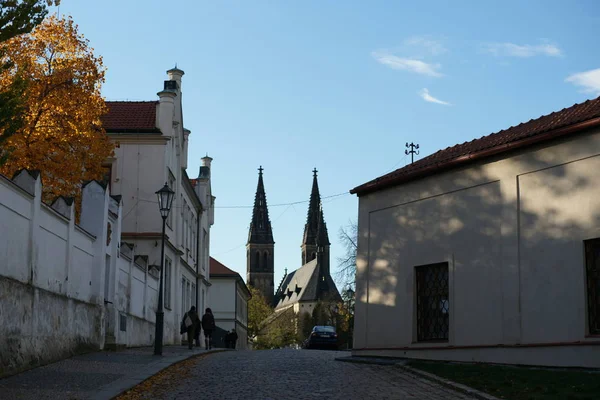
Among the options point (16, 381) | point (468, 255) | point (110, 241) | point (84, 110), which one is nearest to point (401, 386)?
point (468, 255)

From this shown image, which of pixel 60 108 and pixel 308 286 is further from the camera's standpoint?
pixel 308 286

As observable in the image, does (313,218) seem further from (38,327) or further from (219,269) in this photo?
(38,327)

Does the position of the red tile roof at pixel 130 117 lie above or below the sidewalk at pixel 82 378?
above

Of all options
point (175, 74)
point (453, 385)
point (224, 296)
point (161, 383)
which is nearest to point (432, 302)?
point (453, 385)

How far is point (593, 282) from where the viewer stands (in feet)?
60.4

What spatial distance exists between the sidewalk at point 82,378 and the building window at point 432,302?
21.6 feet

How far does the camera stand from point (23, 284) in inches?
692

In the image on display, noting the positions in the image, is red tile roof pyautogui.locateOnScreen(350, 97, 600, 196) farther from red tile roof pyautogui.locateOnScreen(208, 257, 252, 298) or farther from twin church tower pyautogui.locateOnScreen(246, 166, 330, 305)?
twin church tower pyautogui.locateOnScreen(246, 166, 330, 305)

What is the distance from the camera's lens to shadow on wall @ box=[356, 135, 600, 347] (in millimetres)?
18781

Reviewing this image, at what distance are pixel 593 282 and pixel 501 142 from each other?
409cm

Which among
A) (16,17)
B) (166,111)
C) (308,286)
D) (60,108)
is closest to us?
(16,17)

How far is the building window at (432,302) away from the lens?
73.9 feet

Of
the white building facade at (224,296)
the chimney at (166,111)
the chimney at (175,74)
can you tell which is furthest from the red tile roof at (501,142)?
the white building facade at (224,296)

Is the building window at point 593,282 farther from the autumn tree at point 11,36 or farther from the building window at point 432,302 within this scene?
the autumn tree at point 11,36
